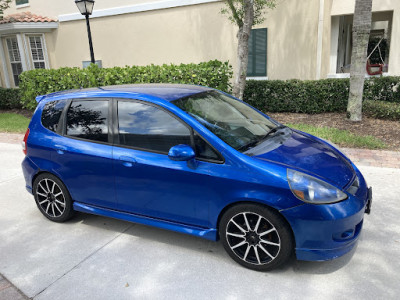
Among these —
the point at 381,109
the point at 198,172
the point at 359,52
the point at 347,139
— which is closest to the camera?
the point at 198,172

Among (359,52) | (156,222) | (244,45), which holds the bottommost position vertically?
(156,222)

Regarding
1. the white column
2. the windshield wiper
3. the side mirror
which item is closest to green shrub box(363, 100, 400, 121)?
the white column

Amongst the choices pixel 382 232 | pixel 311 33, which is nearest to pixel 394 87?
pixel 311 33

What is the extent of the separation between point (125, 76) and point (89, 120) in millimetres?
5954

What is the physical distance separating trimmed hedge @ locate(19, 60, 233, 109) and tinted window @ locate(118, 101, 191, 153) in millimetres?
5302

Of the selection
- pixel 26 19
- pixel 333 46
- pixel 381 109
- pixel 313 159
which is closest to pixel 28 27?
pixel 26 19

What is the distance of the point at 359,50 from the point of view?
26.2 ft

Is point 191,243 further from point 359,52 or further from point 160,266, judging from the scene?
point 359,52

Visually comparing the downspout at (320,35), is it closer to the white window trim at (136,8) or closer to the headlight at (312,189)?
the white window trim at (136,8)

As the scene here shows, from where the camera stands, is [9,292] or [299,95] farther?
[299,95]

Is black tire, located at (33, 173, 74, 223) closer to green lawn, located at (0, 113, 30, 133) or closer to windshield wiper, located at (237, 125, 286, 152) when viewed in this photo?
windshield wiper, located at (237, 125, 286, 152)

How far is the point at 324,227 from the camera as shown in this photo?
9.49 ft

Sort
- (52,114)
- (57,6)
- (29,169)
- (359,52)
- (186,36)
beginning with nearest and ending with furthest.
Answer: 1. (52,114)
2. (29,169)
3. (359,52)
4. (186,36)
5. (57,6)

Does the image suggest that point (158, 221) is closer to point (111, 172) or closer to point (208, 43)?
point (111, 172)
